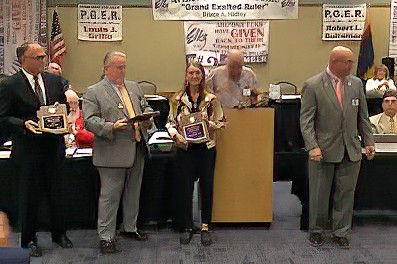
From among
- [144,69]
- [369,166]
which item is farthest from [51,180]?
[144,69]

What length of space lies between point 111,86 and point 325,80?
4.99 ft

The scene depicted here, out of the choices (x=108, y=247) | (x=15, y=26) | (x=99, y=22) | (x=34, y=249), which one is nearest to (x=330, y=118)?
(x=108, y=247)

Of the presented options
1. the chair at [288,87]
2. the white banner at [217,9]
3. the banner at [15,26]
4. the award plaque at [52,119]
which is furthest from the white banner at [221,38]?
the award plaque at [52,119]

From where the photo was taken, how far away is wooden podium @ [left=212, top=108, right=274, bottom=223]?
4.43 metres

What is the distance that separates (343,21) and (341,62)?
4951 mm

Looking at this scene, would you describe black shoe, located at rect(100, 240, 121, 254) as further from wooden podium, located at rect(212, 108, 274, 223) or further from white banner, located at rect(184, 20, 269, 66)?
white banner, located at rect(184, 20, 269, 66)

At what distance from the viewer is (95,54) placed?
28.3 feet

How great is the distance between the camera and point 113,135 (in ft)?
12.8

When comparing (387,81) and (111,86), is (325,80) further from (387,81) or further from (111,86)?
(387,81)

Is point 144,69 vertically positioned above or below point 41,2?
below

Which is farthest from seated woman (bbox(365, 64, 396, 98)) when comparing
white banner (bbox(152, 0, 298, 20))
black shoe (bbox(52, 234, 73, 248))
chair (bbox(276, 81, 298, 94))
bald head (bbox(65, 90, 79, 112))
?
black shoe (bbox(52, 234, 73, 248))

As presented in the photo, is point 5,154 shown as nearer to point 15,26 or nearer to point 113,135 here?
point 113,135

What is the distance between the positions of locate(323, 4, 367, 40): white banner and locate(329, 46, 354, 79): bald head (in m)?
4.83

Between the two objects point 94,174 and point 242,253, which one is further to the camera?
point 94,174
